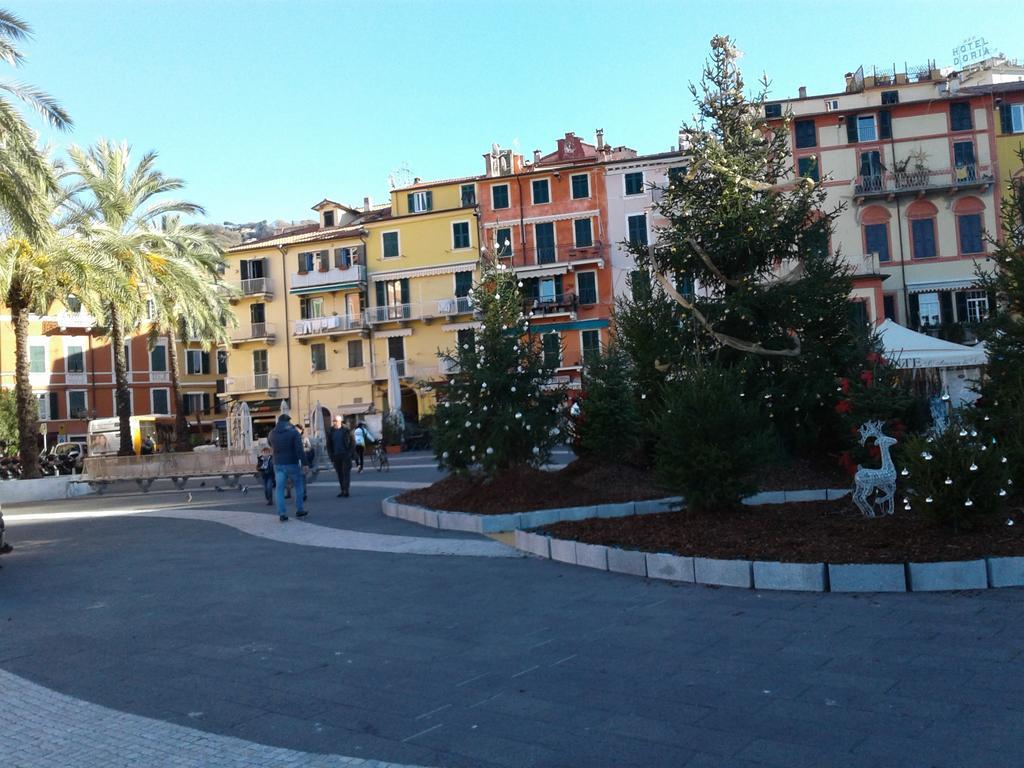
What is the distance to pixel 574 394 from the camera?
19812 millimetres

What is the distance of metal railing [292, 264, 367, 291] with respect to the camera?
60.7 metres

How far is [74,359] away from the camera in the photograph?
6512 cm

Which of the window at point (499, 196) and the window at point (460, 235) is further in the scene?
the window at point (460, 235)

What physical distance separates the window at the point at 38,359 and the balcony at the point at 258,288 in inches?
549

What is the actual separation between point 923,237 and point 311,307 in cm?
3692

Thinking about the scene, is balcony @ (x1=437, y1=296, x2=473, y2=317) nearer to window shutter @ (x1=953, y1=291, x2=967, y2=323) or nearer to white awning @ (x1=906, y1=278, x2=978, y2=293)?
white awning @ (x1=906, y1=278, x2=978, y2=293)

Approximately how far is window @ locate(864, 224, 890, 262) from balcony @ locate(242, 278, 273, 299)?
36.9 m

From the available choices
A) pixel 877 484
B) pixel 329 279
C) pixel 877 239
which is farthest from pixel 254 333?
pixel 877 484

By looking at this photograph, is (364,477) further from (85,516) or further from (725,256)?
(725,256)

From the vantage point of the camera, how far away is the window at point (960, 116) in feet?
162

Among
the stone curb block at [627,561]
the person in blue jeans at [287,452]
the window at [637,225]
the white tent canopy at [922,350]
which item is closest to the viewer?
the stone curb block at [627,561]

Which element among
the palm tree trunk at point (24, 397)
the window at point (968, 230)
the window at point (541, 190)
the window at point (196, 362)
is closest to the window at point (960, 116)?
the window at point (968, 230)

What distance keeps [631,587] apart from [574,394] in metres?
11.7

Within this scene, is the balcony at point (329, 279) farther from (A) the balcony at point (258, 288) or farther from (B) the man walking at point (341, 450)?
(B) the man walking at point (341, 450)
